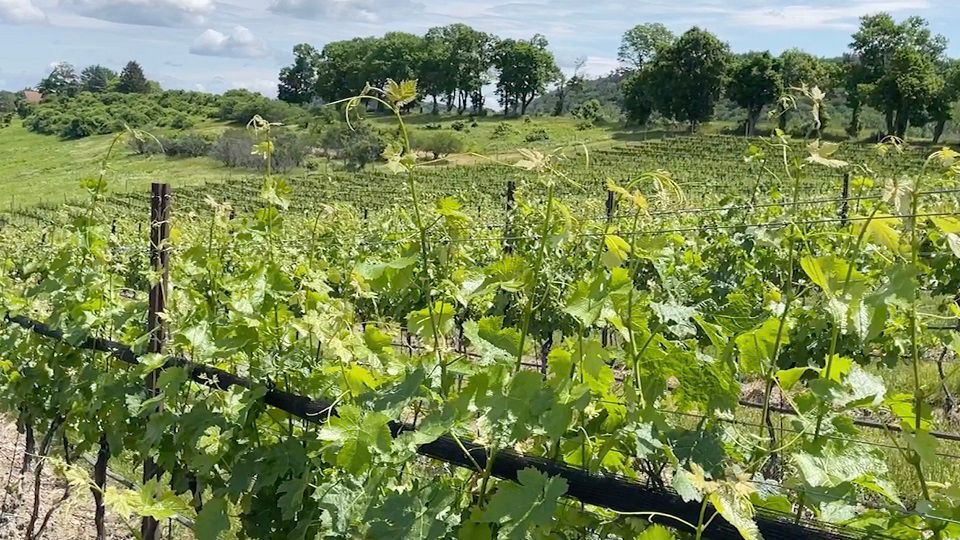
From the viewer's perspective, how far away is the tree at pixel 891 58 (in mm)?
50219

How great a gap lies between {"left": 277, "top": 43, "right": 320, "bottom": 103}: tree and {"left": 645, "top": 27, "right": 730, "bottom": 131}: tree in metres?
62.5

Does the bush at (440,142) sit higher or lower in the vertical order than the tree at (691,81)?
lower

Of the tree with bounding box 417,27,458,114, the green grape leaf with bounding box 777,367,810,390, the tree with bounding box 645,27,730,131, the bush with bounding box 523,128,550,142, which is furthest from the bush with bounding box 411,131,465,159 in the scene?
the green grape leaf with bounding box 777,367,810,390

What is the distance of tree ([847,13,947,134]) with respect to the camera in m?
50.2

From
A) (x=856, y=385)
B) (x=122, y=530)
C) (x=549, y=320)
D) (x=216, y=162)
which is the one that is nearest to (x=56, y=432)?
(x=122, y=530)

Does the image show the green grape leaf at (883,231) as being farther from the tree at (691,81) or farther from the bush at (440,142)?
the tree at (691,81)

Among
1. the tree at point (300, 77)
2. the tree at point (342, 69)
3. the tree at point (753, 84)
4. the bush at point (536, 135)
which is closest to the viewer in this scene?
the bush at point (536, 135)

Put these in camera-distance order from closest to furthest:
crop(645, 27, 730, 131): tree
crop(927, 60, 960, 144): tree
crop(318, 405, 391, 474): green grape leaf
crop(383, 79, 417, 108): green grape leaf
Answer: crop(383, 79, 417, 108): green grape leaf, crop(318, 405, 391, 474): green grape leaf, crop(927, 60, 960, 144): tree, crop(645, 27, 730, 131): tree

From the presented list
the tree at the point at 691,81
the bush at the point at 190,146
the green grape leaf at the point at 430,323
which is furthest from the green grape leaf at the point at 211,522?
the bush at the point at 190,146

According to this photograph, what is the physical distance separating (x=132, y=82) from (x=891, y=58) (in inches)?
3816

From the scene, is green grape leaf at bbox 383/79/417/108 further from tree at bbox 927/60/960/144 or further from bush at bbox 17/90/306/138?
bush at bbox 17/90/306/138

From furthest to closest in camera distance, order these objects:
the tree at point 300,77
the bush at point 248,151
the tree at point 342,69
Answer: the tree at point 300,77, the tree at point 342,69, the bush at point 248,151

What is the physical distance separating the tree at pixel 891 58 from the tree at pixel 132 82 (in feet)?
303

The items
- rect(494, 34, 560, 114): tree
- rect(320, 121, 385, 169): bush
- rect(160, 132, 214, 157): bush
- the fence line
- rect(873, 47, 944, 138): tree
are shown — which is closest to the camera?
the fence line
